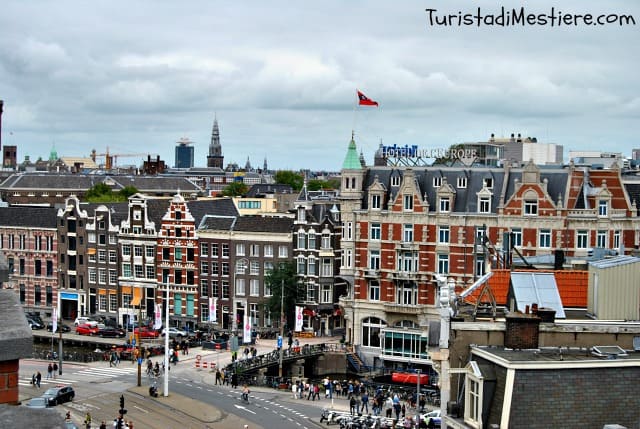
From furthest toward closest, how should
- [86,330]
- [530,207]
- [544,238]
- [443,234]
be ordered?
[86,330], [443,234], [530,207], [544,238]

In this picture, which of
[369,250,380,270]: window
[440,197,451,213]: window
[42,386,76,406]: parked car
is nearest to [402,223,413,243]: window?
[369,250,380,270]: window

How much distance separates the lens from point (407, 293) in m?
111

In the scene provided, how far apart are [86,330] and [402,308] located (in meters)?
37.0

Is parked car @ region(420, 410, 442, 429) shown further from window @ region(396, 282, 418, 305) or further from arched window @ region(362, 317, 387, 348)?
arched window @ region(362, 317, 387, 348)

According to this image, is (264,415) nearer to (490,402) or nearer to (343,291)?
(343,291)

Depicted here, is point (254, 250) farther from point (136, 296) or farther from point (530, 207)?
point (530, 207)

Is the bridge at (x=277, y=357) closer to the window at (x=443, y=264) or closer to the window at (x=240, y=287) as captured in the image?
the window at (x=443, y=264)

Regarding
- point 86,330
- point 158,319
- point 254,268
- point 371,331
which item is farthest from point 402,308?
point 86,330

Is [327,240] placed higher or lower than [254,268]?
higher

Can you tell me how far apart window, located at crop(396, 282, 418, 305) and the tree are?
1396cm

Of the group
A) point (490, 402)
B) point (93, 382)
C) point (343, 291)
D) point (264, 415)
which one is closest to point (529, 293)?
point (490, 402)

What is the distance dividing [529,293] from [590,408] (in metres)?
8.79

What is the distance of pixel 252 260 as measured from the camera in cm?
12738

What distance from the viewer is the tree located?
12125 centimetres
